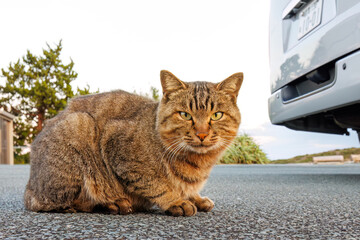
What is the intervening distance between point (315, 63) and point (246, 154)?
11304 mm

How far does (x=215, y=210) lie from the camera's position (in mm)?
2646

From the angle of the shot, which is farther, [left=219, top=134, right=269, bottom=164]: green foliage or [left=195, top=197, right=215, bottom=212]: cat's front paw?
[left=219, top=134, right=269, bottom=164]: green foliage

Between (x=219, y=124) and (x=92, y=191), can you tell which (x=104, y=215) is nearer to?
(x=92, y=191)

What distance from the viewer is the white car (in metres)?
3.33

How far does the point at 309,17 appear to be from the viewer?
3998 mm

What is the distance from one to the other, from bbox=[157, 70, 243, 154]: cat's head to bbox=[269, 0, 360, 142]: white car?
4.07ft

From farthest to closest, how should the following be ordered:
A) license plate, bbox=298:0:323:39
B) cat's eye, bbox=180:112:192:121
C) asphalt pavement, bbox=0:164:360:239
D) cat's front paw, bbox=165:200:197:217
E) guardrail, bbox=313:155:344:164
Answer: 1. guardrail, bbox=313:155:344:164
2. license plate, bbox=298:0:323:39
3. cat's eye, bbox=180:112:192:121
4. cat's front paw, bbox=165:200:197:217
5. asphalt pavement, bbox=0:164:360:239

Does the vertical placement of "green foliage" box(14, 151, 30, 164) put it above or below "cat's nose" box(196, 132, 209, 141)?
below

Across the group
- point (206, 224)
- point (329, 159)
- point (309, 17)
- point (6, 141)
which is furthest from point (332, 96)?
point (6, 141)

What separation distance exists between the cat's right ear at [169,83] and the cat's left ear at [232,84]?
0.95 ft

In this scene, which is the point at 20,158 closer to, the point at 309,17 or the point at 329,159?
the point at 329,159

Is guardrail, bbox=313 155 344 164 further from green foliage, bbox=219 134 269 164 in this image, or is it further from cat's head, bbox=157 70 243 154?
cat's head, bbox=157 70 243 154

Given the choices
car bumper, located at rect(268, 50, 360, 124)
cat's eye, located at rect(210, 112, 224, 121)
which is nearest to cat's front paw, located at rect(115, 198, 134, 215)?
cat's eye, located at rect(210, 112, 224, 121)

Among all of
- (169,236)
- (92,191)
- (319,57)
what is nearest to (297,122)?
(319,57)
